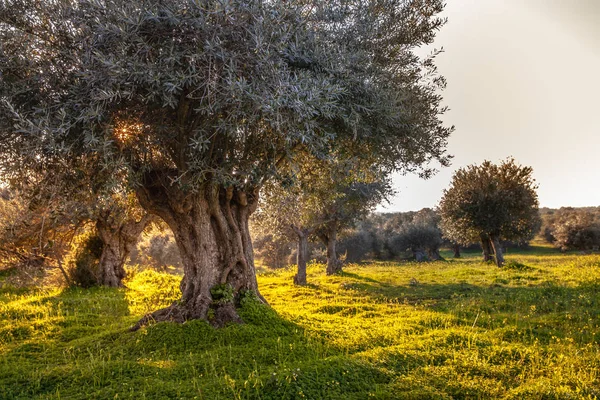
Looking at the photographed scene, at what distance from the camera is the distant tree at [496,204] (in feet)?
100

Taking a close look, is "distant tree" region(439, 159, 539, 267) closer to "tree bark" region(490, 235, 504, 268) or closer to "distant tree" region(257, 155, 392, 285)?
"tree bark" region(490, 235, 504, 268)

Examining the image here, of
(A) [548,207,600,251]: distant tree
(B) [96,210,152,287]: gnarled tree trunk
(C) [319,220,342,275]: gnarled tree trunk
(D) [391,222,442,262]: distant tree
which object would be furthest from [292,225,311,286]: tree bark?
(A) [548,207,600,251]: distant tree

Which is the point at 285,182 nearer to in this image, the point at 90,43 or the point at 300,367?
the point at 300,367

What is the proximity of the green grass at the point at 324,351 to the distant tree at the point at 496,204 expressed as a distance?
15.3 metres

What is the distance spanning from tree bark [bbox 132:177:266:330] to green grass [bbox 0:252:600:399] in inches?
31.7

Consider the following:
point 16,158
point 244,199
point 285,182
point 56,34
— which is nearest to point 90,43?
point 56,34

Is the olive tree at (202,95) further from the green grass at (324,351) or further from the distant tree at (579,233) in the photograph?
the distant tree at (579,233)

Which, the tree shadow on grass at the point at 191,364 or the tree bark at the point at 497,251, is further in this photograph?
the tree bark at the point at 497,251

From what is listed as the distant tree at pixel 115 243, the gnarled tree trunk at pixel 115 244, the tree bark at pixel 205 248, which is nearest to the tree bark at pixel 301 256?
the distant tree at pixel 115 243

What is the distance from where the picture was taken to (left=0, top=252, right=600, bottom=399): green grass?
21.6 ft

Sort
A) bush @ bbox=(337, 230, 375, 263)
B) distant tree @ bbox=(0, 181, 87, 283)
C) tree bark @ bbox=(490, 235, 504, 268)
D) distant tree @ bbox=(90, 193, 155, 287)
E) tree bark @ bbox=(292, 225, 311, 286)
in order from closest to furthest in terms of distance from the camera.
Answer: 1. distant tree @ bbox=(0, 181, 87, 283)
2. distant tree @ bbox=(90, 193, 155, 287)
3. tree bark @ bbox=(292, 225, 311, 286)
4. tree bark @ bbox=(490, 235, 504, 268)
5. bush @ bbox=(337, 230, 375, 263)

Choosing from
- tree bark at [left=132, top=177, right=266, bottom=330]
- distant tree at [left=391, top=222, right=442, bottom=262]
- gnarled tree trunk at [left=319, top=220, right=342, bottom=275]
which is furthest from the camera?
distant tree at [left=391, top=222, right=442, bottom=262]

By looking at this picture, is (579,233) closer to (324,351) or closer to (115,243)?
(324,351)

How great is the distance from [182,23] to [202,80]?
3.86 ft
